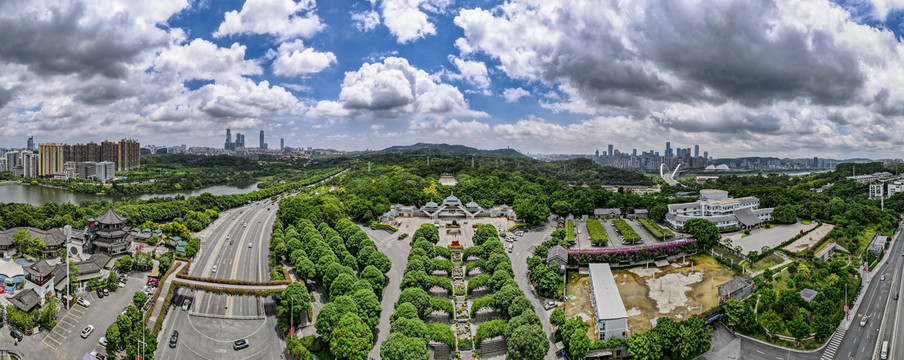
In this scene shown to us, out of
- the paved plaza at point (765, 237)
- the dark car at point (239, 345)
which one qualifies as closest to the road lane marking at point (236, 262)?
the dark car at point (239, 345)

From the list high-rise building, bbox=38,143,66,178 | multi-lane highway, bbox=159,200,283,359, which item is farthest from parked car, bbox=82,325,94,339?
high-rise building, bbox=38,143,66,178

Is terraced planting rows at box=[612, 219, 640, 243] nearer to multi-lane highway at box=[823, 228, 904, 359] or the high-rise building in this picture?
multi-lane highway at box=[823, 228, 904, 359]

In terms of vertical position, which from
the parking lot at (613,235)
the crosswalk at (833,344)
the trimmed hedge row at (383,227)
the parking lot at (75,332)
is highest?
the parking lot at (613,235)

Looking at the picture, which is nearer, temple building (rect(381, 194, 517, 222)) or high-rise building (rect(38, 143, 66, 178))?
temple building (rect(381, 194, 517, 222))

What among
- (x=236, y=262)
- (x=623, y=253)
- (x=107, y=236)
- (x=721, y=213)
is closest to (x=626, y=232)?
(x=623, y=253)

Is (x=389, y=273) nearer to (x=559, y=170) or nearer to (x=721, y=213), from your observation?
(x=721, y=213)

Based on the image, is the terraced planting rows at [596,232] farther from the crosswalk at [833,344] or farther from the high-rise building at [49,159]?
the high-rise building at [49,159]

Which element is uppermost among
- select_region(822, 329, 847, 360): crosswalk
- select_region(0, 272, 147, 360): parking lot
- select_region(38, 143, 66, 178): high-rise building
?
select_region(38, 143, 66, 178): high-rise building
